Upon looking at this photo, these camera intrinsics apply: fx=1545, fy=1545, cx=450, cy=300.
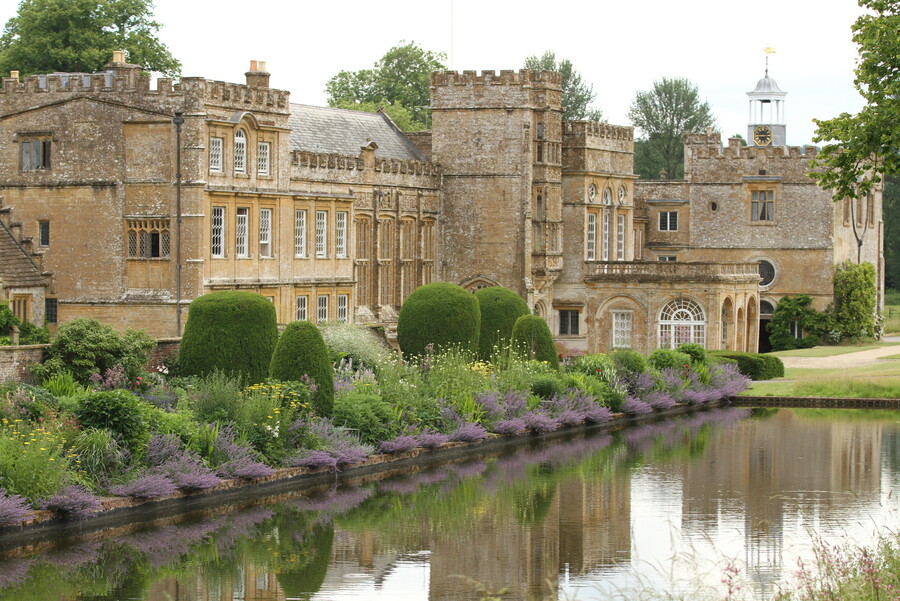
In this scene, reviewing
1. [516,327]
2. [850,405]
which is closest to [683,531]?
[516,327]

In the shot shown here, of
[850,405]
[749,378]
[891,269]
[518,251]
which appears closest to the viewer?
[850,405]

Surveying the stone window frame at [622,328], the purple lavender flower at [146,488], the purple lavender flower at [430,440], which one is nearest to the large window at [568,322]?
the stone window frame at [622,328]

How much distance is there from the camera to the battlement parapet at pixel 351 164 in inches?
1611

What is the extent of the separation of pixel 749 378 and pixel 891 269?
4271 cm

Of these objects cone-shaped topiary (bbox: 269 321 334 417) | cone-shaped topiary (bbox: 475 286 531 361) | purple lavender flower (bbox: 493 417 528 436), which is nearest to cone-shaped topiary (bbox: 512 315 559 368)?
cone-shaped topiary (bbox: 475 286 531 361)

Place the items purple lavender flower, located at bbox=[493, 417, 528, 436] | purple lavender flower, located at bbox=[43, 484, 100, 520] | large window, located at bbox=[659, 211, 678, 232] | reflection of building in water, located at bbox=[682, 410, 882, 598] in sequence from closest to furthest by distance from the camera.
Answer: purple lavender flower, located at bbox=[43, 484, 100, 520] < reflection of building in water, located at bbox=[682, 410, 882, 598] < purple lavender flower, located at bbox=[493, 417, 528, 436] < large window, located at bbox=[659, 211, 678, 232]

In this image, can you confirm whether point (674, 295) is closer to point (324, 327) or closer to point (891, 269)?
point (324, 327)

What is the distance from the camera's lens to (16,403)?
874 inches

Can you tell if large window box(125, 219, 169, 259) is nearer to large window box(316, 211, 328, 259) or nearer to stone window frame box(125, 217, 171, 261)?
stone window frame box(125, 217, 171, 261)

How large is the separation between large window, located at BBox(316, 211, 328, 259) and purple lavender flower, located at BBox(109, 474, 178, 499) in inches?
787

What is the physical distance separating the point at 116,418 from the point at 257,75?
20439 millimetres

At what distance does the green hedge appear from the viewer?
43.7 meters

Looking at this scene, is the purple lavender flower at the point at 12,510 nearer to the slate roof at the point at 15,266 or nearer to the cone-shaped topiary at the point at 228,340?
the cone-shaped topiary at the point at 228,340

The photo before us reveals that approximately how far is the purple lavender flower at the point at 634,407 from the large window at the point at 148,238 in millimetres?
11254
